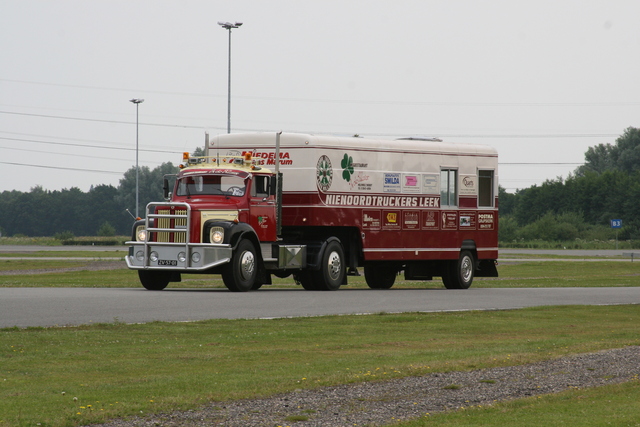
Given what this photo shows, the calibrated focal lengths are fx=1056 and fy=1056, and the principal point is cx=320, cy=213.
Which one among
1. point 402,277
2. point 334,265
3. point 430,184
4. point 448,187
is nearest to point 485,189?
point 448,187

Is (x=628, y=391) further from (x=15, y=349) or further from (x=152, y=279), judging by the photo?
(x=152, y=279)

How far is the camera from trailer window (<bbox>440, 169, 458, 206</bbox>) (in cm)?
2936

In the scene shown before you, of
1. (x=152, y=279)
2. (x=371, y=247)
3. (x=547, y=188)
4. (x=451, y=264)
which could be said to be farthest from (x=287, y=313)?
(x=547, y=188)

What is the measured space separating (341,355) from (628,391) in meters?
3.89

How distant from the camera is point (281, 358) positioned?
12836 mm

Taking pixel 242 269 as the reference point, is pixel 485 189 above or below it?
above

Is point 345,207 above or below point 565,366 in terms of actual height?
above

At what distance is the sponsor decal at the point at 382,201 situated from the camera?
1039 inches

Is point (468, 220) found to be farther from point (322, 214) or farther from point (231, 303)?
point (231, 303)

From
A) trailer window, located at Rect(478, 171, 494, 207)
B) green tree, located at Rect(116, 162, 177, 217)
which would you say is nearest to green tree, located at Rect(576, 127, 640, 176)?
green tree, located at Rect(116, 162, 177, 217)

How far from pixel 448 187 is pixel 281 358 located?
57.0ft

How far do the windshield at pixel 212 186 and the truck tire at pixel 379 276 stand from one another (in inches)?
268

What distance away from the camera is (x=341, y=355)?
13352 millimetres

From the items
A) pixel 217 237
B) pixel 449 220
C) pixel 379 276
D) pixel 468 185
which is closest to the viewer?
pixel 217 237
